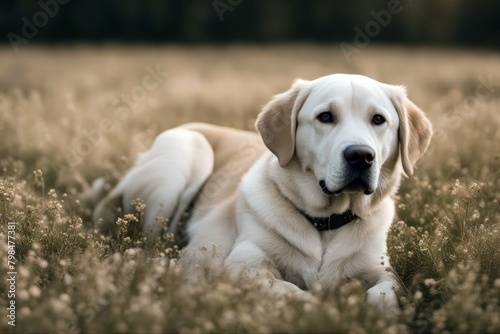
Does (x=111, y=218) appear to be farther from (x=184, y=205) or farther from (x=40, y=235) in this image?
(x=40, y=235)

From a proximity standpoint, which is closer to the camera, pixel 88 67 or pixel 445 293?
pixel 445 293

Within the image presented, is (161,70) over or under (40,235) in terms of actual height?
under

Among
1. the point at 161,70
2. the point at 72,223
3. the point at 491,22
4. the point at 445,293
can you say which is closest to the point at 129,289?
the point at 72,223

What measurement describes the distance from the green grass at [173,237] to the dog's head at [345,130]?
1.39ft

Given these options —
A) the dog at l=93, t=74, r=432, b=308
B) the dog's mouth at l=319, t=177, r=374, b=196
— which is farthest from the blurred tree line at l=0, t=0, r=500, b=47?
the dog's mouth at l=319, t=177, r=374, b=196

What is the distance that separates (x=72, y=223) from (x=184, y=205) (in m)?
1.39

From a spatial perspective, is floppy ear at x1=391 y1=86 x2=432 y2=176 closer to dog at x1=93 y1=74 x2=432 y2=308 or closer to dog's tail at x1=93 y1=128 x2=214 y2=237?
dog at x1=93 y1=74 x2=432 y2=308

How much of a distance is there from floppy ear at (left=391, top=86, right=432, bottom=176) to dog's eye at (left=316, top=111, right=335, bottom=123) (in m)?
0.48

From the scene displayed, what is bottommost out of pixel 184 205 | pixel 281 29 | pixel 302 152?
pixel 281 29

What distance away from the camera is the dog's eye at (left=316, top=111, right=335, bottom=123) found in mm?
3749

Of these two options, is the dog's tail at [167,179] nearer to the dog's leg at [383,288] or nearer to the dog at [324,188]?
the dog at [324,188]

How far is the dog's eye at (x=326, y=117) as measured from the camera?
3749 mm

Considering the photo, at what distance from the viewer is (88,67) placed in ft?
47.7

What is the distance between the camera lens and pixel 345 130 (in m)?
3.61
